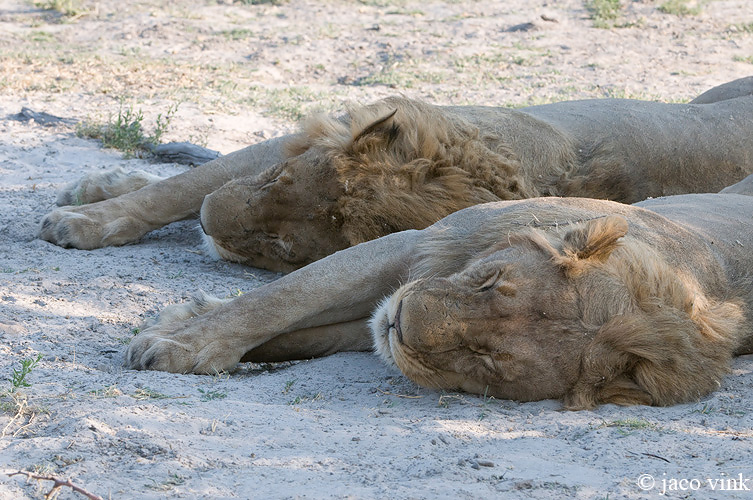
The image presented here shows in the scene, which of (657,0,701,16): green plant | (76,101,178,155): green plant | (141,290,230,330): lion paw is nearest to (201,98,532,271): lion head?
(141,290,230,330): lion paw

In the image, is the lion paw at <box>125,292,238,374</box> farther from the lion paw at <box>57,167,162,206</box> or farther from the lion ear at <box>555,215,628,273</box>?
the lion paw at <box>57,167,162,206</box>

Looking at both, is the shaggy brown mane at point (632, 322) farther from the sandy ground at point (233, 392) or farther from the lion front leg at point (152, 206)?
the lion front leg at point (152, 206)

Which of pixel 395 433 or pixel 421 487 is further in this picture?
pixel 395 433

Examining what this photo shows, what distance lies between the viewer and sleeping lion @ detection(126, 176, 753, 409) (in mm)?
3078

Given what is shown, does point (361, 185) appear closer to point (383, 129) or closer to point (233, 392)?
point (383, 129)

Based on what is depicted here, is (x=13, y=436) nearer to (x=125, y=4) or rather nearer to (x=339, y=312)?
(x=339, y=312)

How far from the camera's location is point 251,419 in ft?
9.88

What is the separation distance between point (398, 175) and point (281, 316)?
118 centimetres

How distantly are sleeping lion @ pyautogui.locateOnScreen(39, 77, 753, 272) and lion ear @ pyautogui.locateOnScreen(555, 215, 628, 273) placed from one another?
1331 millimetres

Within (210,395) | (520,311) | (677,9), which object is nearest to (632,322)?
(520,311)

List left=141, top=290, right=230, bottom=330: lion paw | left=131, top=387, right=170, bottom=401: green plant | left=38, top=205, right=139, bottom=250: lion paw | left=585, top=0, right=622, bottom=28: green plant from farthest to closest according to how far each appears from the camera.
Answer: left=585, top=0, right=622, bottom=28: green plant, left=38, top=205, right=139, bottom=250: lion paw, left=141, top=290, right=230, bottom=330: lion paw, left=131, top=387, right=170, bottom=401: green plant

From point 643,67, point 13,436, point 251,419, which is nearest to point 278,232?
point 251,419

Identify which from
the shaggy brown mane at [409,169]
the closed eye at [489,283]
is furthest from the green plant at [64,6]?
the closed eye at [489,283]

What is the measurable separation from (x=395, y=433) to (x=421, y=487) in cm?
43
